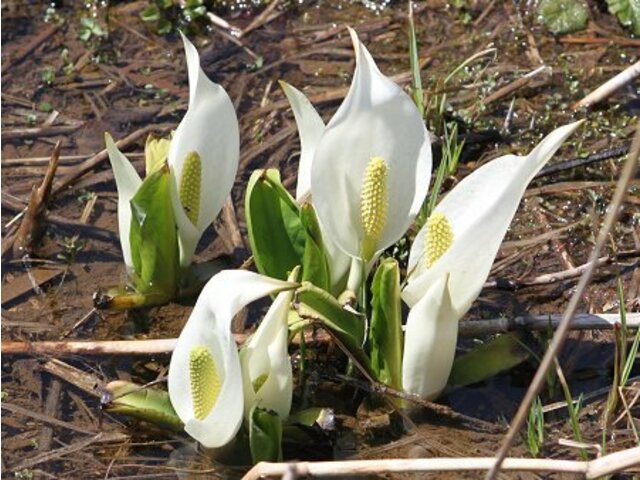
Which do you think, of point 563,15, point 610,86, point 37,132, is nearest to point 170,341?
point 37,132

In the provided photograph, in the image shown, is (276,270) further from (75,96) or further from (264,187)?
(75,96)

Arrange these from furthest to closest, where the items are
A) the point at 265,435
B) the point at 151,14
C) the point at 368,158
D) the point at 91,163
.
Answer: the point at 151,14 → the point at 91,163 → the point at 368,158 → the point at 265,435

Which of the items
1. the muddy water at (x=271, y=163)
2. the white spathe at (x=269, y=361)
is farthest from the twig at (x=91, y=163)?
the white spathe at (x=269, y=361)

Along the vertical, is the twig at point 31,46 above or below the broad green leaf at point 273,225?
above

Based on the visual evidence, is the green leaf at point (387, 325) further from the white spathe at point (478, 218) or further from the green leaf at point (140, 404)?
the green leaf at point (140, 404)

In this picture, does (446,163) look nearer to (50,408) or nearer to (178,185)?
(178,185)

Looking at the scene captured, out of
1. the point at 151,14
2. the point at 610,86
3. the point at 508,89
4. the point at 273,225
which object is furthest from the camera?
the point at 151,14
